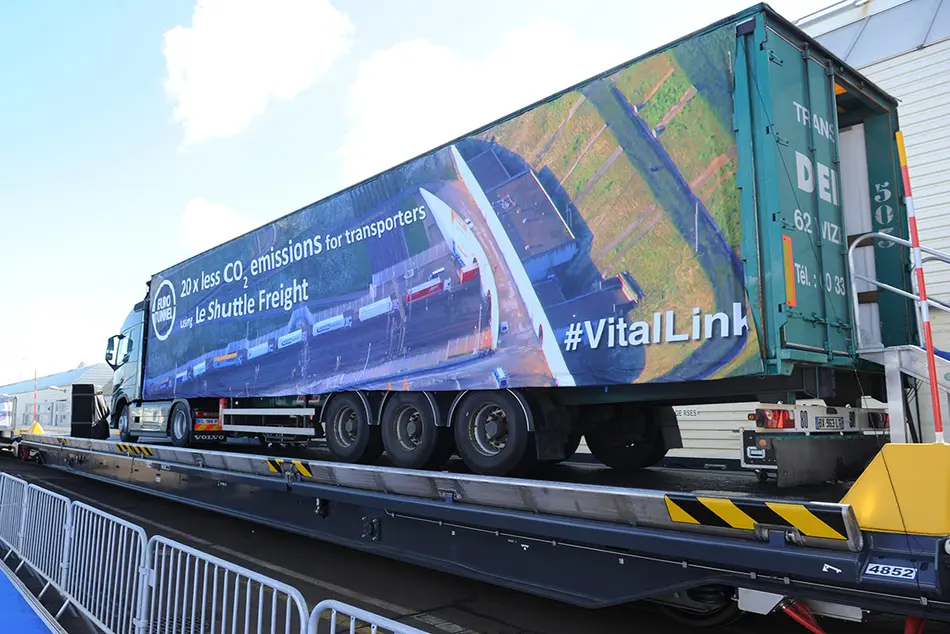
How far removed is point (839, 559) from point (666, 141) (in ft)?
8.72

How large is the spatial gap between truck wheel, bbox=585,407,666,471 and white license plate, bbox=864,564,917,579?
3.50 metres

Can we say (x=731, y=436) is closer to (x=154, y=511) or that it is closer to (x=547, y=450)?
(x=547, y=450)

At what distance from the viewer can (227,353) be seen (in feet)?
29.3

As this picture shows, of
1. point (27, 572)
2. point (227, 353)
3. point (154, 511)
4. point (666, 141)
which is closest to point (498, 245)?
point (666, 141)

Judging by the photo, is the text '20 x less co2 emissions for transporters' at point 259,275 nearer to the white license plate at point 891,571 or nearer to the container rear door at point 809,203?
the container rear door at point 809,203

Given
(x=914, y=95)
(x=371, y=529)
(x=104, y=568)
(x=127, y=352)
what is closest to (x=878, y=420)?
(x=371, y=529)

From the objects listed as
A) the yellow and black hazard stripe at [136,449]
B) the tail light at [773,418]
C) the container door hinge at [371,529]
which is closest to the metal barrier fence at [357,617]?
the tail light at [773,418]

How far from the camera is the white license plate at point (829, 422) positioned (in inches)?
169

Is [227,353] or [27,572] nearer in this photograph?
[27,572]

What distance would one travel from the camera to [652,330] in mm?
4324

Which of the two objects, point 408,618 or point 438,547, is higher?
point 438,547

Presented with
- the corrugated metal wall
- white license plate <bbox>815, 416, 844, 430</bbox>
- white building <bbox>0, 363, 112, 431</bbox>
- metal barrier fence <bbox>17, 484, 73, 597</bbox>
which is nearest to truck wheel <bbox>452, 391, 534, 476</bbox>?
white license plate <bbox>815, 416, 844, 430</bbox>

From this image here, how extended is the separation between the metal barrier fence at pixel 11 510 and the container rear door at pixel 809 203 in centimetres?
764

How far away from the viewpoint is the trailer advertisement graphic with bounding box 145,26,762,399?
412cm
